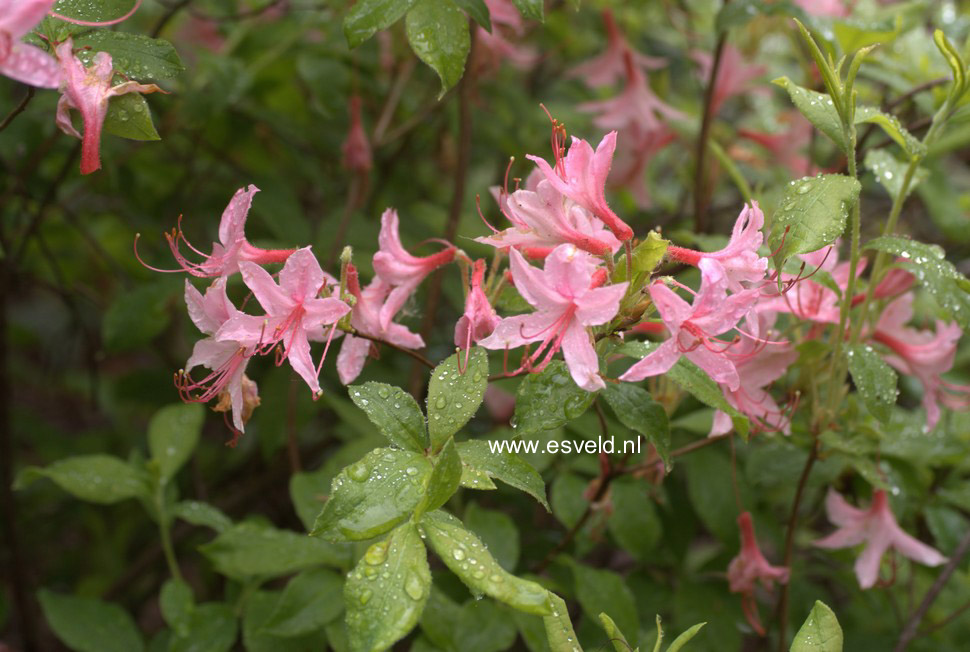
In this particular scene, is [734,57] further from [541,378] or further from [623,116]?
[541,378]

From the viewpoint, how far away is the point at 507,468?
2.66 feet

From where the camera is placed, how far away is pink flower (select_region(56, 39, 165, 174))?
810mm

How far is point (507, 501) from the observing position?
5.51 feet

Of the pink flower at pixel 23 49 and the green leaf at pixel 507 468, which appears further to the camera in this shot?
the green leaf at pixel 507 468

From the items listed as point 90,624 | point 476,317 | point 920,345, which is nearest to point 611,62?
point 920,345

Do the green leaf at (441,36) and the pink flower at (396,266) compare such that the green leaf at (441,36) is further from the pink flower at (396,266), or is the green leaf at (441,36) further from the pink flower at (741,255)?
the pink flower at (741,255)

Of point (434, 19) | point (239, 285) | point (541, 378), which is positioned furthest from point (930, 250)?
point (239, 285)

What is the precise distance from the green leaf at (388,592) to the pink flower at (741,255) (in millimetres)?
351

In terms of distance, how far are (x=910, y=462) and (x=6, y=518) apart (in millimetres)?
1469

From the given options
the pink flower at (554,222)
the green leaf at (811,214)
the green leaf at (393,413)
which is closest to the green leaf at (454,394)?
the green leaf at (393,413)

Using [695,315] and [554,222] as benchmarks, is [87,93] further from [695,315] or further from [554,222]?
[695,315]

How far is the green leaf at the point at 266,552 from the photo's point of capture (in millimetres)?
1117

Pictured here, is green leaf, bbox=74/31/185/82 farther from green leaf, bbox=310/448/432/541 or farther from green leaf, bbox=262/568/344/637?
green leaf, bbox=262/568/344/637

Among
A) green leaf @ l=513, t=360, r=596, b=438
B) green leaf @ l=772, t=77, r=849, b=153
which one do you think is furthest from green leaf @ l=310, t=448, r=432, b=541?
green leaf @ l=772, t=77, r=849, b=153
